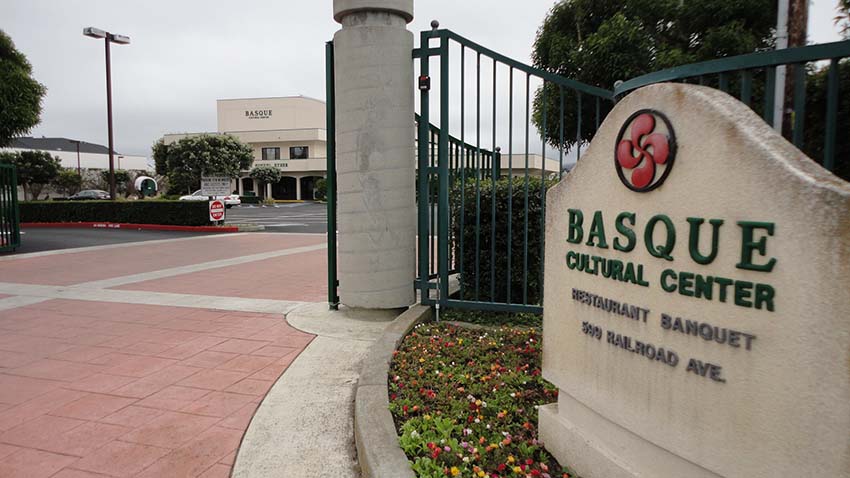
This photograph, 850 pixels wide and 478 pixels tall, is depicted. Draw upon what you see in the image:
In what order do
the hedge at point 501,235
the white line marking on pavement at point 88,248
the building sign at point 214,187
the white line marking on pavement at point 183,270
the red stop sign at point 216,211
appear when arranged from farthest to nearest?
the building sign at point 214,187
the red stop sign at point 216,211
the white line marking on pavement at point 88,248
the white line marking on pavement at point 183,270
the hedge at point 501,235

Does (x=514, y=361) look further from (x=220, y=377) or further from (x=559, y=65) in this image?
(x=559, y=65)

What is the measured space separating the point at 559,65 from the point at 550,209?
479 inches

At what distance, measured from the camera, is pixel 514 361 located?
410cm

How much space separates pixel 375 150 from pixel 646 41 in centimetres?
1001

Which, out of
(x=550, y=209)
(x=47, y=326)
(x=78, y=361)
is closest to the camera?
(x=550, y=209)

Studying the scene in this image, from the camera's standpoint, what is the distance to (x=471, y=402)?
11.1ft

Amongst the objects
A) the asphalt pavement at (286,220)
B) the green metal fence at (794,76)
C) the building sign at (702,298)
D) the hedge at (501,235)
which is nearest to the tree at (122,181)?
the asphalt pavement at (286,220)

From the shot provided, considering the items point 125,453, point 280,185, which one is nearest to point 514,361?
point 125,453

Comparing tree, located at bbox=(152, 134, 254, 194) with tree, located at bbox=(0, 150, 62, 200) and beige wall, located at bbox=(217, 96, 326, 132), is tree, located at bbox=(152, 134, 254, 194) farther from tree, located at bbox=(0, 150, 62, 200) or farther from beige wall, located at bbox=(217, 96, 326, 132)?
beige wall, located at bbox=(217, 96, 326, 132)

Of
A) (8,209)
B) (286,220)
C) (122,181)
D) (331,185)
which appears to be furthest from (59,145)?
(331,185)

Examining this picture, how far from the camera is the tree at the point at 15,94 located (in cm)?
1516

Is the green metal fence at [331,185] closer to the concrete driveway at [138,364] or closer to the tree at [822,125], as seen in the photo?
the concrete driveway at [138,364]

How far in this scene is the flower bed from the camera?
271cm

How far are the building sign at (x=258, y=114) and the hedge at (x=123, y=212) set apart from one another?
4440cm
